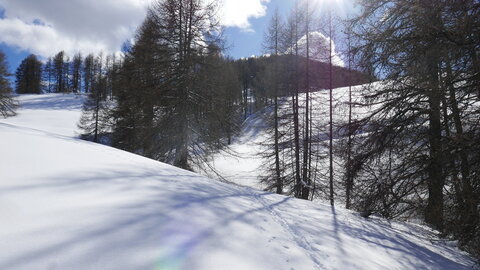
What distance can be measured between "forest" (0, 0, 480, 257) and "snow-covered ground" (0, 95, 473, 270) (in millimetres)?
2192

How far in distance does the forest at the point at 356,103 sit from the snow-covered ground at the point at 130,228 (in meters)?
2.19

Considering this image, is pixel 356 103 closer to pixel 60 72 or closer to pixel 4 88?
pixel 4 88

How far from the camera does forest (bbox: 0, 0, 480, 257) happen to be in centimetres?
460

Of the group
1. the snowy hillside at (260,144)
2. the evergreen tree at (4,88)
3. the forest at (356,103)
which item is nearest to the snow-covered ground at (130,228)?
the forest at (356,103)

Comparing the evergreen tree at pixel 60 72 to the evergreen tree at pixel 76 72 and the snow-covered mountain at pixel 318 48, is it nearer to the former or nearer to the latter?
the evergreen tree at pixel 76 72

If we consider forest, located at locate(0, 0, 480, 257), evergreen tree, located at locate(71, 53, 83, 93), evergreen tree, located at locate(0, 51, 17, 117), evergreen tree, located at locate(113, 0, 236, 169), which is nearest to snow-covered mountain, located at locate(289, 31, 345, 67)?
forest, located at locate(0, 0, 480, 257)

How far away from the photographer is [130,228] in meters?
2.10

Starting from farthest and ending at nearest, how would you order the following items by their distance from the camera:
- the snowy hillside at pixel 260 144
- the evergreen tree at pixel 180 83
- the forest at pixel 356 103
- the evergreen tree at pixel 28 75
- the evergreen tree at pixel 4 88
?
1. the evergreen tree at pixel 28 75
2. the evergreen tree at pixel 4 88
3. the evergreen tree at pixel 180 83
4. the snowy hillside at pixel 260 144
5. the forest at pixel 356 103

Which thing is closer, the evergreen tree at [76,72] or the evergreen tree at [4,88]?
the evergreen tree at [4,88]

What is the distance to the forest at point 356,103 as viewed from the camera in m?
4.60

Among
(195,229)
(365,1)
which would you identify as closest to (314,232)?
(195,229)

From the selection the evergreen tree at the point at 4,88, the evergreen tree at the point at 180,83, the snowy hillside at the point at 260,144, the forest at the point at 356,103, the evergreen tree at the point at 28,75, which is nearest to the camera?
the forest at the point at 356,103

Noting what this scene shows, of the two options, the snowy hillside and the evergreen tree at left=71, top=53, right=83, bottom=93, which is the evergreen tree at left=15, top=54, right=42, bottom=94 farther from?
the snowy hillside

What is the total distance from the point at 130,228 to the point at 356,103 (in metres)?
7.48
